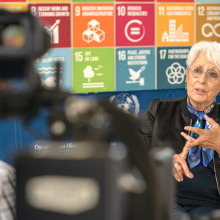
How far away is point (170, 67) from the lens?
334 centimetres

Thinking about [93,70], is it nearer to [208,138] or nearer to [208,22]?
[208,22]

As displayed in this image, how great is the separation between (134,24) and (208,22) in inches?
24.8

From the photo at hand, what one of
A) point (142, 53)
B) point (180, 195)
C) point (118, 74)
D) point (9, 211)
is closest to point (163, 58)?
point (142, 53)

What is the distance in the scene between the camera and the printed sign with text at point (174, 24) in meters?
3.30

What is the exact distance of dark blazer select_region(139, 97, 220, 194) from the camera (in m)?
2.08

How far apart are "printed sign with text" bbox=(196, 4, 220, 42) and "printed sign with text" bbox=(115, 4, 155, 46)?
39cm

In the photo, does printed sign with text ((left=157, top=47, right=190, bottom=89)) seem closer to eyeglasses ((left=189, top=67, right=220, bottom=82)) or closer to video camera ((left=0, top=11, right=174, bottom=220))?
eyeglasses ((left=189, top=67, right=220, bottom=82))

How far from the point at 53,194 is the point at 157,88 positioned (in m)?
2.96

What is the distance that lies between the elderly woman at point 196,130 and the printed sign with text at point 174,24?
115cm

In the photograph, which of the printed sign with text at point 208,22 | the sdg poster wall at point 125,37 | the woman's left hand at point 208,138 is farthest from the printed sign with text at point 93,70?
the woman's left hand at point 208,138

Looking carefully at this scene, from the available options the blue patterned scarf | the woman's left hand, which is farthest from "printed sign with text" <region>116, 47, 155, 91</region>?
the woman's left hand

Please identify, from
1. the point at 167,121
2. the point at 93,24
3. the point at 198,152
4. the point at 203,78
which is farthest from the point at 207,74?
the point at 93,24

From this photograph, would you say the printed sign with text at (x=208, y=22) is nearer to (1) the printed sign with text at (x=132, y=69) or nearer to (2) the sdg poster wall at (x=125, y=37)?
(2) the sdg poster wall at (x=125, y=37)

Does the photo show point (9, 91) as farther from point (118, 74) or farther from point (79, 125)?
point (118, 74)
